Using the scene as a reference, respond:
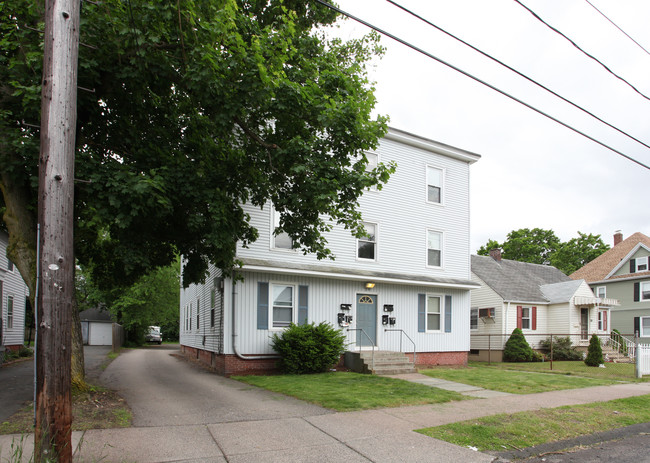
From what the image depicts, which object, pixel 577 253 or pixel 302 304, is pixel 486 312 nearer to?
pixel 302 304

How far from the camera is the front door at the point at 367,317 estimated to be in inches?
643

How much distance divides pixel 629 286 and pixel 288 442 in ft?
107

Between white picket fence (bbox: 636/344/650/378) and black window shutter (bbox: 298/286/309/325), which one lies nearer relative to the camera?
white picket fence (bbox: 636/344/650/378)

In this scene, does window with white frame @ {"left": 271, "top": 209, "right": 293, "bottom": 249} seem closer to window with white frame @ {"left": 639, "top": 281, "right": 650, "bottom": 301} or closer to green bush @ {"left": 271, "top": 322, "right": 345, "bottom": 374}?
green bush @ {"left": 271, "top": 322, "right": 345, "bottom": 374}

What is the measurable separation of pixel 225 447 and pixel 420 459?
2501 millimetres

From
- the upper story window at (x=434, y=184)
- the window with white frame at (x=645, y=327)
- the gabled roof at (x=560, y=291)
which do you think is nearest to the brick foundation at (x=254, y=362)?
the upper story window at (x=434, y=184)

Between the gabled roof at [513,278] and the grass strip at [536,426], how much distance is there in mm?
15199

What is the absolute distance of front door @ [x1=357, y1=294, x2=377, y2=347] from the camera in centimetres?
1634

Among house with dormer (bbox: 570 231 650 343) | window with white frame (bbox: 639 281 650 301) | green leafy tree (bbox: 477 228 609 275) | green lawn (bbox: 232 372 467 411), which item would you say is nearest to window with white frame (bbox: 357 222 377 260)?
green lawn (bbox: 232 372 467 411)

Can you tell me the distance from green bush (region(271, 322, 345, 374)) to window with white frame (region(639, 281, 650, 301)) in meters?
25.6

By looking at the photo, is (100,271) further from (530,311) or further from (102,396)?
(530,311)

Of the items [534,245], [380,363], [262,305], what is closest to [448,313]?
[380,363]

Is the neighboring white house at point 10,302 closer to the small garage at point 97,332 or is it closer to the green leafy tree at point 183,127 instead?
the green leafy tree at point 183,127

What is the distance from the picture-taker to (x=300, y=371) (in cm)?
1377
